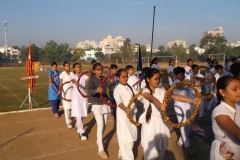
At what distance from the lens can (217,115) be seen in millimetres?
2924

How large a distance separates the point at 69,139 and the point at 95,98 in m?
2.03

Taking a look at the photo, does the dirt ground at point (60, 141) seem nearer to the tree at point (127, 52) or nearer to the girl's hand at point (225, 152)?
the girl's hand at point (225, 152)

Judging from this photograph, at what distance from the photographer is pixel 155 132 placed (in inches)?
168

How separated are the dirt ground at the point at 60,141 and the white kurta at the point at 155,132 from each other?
1.64 m

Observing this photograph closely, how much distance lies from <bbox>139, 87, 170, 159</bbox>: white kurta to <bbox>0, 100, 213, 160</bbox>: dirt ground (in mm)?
1643

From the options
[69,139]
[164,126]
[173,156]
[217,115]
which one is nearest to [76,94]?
[69,139]

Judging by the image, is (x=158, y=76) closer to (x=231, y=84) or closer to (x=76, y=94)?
(x=231, y=84)

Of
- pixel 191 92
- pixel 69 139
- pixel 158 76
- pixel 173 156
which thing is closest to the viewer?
pixel 158 76

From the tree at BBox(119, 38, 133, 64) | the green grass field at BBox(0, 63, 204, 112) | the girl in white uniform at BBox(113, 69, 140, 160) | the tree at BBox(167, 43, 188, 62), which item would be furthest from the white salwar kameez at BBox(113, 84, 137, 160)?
the tree at BBox(119, 38, 133, 64)

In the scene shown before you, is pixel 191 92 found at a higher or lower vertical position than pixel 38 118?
higher

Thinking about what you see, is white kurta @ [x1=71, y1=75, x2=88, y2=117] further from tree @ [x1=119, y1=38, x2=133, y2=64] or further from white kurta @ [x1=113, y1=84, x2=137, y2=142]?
tree @ [x1=119, y1=38, x2=133, y2=64]

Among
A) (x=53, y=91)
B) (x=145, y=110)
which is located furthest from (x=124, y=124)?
(x=53, y=91)

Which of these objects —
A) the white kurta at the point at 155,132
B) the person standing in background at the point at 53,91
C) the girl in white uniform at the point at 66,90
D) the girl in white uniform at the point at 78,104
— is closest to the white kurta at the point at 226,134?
the white kurta at the point at 155,132

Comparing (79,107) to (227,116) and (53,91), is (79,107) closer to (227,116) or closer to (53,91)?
(53,91)
